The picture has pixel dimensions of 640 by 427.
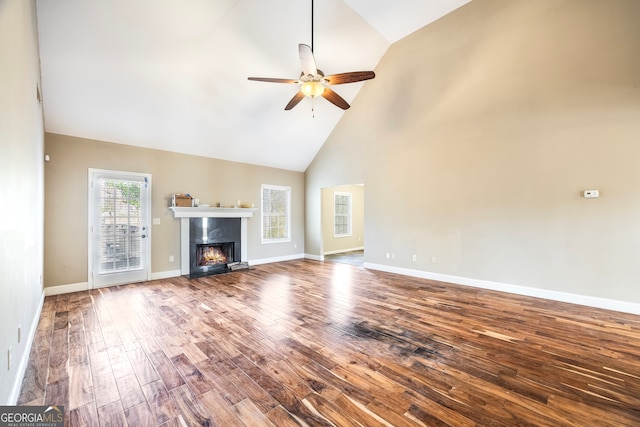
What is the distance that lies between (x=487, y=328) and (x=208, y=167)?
19.9 ft

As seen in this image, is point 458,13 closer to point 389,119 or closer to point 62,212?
point 389,119

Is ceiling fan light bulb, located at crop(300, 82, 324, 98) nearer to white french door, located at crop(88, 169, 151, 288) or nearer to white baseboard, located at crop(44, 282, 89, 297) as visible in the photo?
white french door, located at crop(88, 169, 151, 288)

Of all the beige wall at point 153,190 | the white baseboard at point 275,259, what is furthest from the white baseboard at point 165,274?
the white baseboard at point 275,259

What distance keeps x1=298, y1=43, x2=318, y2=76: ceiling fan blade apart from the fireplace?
411 cm

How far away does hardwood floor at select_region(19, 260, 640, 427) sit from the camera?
1718 mm

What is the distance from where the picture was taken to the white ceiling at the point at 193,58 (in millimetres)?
3330

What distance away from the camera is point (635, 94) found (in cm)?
339

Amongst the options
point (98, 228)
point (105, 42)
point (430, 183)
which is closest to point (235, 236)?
point (98, 228)

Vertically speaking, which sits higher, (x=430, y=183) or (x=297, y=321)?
(x=430, y=183)

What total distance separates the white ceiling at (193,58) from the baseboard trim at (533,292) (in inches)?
173

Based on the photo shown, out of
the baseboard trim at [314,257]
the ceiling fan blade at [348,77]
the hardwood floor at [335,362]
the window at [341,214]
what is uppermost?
the ceiling fan blade at [348,77]

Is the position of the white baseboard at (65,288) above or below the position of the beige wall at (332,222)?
below

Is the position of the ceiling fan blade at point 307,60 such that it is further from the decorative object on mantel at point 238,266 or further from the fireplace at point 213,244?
the decorative object on mantel at point 238,266

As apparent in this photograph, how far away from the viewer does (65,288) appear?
4.41 m
